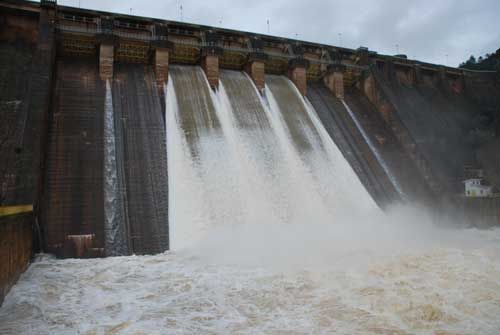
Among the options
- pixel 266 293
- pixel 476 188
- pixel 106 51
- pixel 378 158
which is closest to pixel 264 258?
pixel 266 293

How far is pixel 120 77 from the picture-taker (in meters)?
11.0

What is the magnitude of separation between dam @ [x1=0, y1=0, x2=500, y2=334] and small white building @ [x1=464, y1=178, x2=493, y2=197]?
0.57 metres

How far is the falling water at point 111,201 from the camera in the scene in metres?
7.09

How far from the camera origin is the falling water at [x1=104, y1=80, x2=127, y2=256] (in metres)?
7.09

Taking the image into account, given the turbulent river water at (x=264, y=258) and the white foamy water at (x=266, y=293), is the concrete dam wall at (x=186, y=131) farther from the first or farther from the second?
the white foamy water at (x=266, y=293)

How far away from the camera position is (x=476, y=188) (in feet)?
44.0

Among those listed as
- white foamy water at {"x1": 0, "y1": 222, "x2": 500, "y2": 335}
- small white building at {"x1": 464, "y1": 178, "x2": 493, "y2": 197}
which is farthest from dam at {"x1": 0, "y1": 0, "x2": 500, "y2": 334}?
small white building at {"x1": 464, "y1": 178, "x2": 493, "y2": 197}

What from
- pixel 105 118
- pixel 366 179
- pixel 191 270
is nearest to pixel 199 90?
pixel 105 118

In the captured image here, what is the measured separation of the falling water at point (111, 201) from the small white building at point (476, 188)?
479 inches

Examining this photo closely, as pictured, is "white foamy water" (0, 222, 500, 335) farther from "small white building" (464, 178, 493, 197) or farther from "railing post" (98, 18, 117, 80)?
"small white building" (464, 178, 493, 197)

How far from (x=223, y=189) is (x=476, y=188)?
1021 cm

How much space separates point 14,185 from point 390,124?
12.3 metres

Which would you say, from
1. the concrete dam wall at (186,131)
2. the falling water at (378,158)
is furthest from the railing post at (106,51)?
the falling water at (378,158)

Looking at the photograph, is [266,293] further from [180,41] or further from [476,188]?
[476,188]
